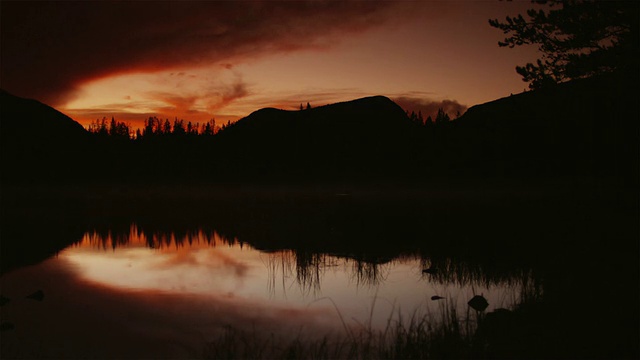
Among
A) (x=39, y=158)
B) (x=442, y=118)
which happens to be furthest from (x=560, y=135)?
(x=39, y=158)

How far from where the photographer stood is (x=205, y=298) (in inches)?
585

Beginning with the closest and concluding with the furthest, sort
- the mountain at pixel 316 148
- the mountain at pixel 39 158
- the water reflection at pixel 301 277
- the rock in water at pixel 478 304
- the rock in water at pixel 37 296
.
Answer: the rock in water at pixel 478 304, the water reflection at pixel 301 277, the rock in water at pixel 37 296, the mountain at pixel 316 148, the mountain at pixel 39 158

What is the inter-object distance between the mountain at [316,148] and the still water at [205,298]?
374ft

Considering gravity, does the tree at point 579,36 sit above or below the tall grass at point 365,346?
above

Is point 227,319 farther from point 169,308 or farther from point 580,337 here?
point 580,337

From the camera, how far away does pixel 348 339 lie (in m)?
10.5

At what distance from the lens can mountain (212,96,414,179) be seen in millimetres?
139125

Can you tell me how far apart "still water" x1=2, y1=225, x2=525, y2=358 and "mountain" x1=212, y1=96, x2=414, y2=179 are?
114 metres

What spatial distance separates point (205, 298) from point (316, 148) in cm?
14135

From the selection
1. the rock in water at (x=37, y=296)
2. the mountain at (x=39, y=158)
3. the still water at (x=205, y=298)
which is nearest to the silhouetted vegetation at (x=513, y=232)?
the still water at (x=205, y=298)

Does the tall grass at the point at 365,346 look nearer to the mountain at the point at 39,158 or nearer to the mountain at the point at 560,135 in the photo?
the mountain at the point at 560,135

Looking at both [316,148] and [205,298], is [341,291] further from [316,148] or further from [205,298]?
[316,148]

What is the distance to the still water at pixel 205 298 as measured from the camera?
11008mm

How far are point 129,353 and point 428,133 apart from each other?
127656 mm
